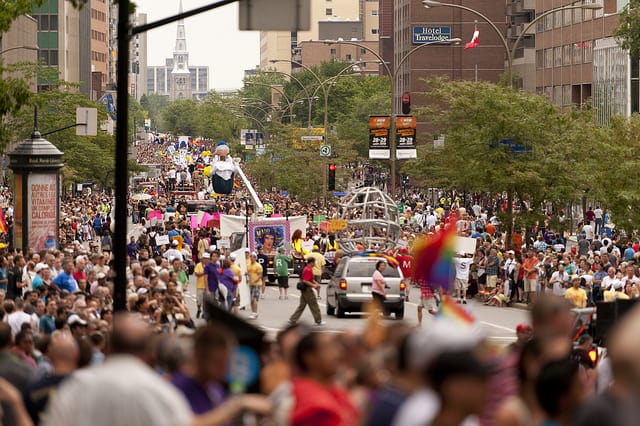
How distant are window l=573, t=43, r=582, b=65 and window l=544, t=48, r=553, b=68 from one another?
605 cm

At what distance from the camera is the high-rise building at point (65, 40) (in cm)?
12650

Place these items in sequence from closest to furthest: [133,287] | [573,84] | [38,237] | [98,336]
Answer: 1. [98,336]
2. [133,287]
3. [38,237]
4. [573,84]

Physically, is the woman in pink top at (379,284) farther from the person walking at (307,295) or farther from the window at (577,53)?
the window at (577,53)

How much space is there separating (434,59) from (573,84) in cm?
3624

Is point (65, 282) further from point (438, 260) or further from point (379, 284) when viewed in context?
point (438, 260)

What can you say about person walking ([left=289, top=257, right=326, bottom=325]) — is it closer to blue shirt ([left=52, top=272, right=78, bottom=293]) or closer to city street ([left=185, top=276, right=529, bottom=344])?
city street ([left=185, top=276, right=529, bottom=344])

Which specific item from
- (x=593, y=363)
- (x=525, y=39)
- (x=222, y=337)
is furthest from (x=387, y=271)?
(x=525, y=39)

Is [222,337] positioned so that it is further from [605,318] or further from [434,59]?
[434,59]

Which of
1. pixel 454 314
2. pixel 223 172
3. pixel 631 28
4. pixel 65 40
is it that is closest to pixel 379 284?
pixel 454 314

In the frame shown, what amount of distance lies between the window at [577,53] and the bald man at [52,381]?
8586cm

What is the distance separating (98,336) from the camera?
1352cm

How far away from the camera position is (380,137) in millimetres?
53344

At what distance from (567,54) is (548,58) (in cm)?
503

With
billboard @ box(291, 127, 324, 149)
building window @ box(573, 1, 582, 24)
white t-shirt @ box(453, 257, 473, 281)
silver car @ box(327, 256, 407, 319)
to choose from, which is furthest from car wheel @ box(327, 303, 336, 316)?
building window @ box(573, 1, 582, 24)
